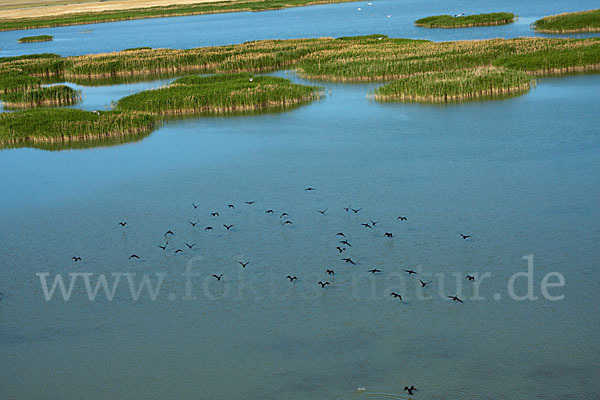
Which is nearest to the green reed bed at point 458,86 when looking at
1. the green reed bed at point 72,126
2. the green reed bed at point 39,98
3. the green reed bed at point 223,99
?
the green reed bed at point 223,99

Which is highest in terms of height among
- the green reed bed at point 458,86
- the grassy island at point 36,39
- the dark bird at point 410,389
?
the grassy island at point 36,39

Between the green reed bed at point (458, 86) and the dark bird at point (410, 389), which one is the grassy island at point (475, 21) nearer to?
the green reed bed at point (458, 86)

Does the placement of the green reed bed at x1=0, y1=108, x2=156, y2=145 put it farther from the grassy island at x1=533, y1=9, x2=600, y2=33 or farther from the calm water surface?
the grassy island at x1=533, y1=9, x2=600, y2=33

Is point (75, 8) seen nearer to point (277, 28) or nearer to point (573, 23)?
point (277, 28)

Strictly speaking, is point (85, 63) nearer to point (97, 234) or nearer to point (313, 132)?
point (313, 132)

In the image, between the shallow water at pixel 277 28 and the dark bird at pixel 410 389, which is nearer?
the dark bird at pixel 410 389

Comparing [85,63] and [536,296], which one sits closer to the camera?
[536,296]

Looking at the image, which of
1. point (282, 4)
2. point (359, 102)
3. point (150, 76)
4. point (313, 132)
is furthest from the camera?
point (282, 4)

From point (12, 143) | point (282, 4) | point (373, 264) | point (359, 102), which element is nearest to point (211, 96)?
point (359, 102)
